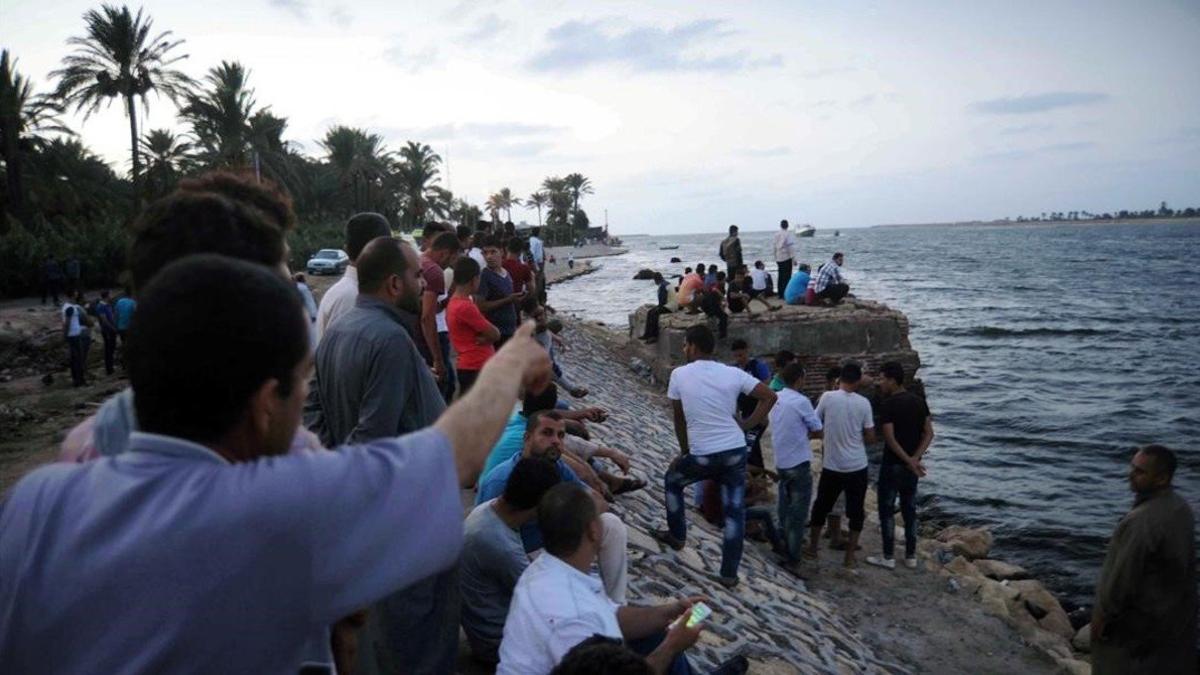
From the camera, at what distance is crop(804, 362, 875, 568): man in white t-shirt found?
28.5 feet

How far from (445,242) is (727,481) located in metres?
3.58

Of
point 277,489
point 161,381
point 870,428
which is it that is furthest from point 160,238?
point 870,428

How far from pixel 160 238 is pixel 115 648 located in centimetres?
104

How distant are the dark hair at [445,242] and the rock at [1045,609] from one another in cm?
820

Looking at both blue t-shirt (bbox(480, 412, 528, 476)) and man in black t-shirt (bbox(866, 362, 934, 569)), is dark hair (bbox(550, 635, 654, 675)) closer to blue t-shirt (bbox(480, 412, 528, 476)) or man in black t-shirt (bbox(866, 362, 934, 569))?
blue t-shirt (bbox(480, 412, 528, 476))

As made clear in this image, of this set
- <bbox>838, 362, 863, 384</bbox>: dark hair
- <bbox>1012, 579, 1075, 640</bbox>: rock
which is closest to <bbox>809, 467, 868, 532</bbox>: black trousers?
<bbox>838, 362, 863, 384</bbox>: dark hair

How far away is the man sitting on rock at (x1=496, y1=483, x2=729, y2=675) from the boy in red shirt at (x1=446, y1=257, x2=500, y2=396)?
131 inches

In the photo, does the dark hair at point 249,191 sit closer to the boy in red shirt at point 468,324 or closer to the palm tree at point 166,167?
the boy in red shirt at point 468,324

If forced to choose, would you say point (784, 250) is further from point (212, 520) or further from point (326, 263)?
point (326, 263)

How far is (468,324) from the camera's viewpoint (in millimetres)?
7059

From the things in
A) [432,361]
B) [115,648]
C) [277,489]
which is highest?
[277,489]

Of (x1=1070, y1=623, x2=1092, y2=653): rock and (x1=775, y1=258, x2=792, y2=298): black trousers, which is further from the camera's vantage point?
(x1=775, y1=258, x2=792, y2=298): black trousers

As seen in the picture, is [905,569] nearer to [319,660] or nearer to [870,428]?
[870,428]

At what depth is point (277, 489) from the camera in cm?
127
